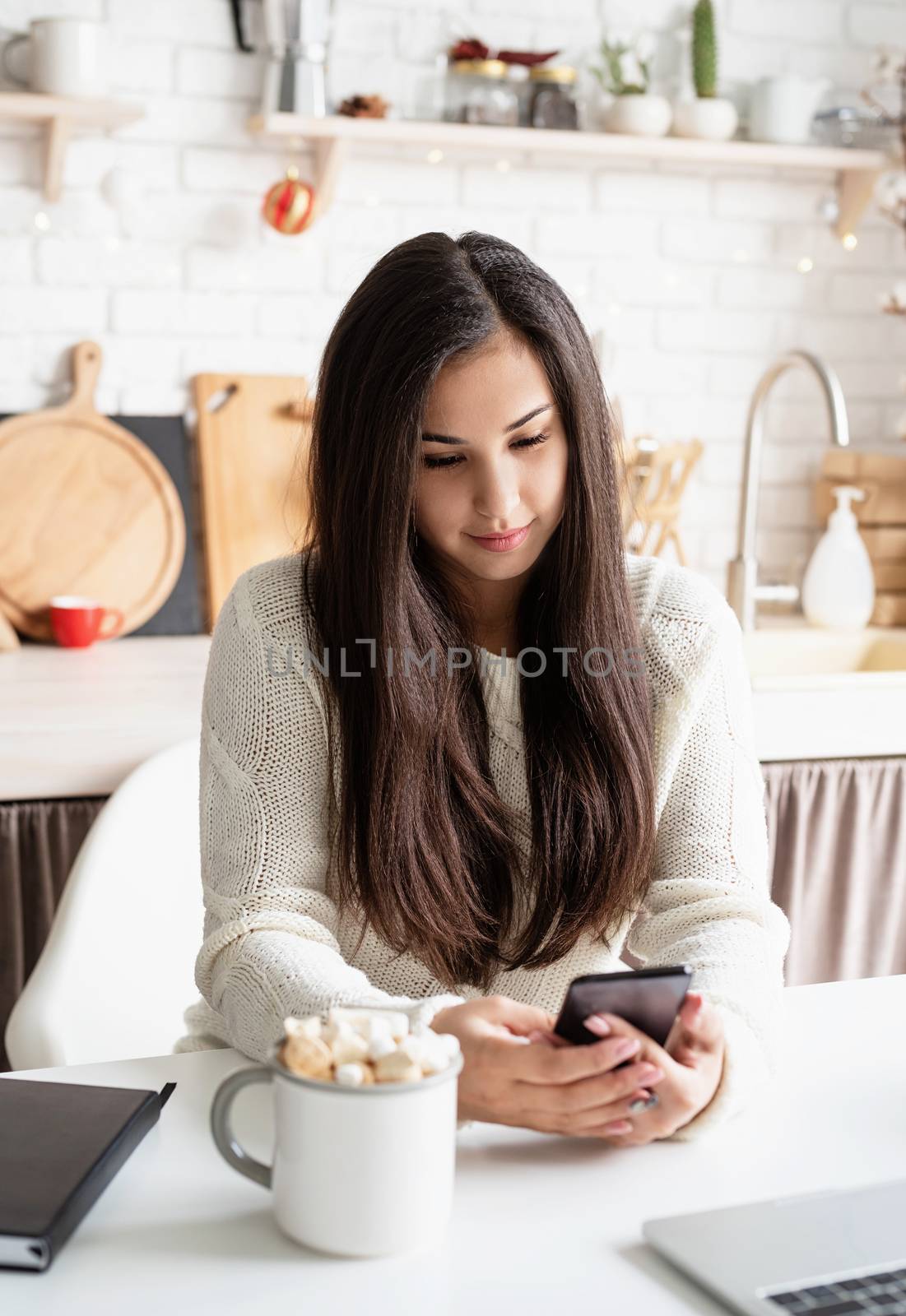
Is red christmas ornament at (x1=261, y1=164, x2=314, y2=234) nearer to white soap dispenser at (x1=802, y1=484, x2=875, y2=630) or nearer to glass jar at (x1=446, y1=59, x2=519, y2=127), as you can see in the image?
glass jar at (x1=446, y1=59, x2=519, y2=127)

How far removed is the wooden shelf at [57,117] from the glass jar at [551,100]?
70 centimetres

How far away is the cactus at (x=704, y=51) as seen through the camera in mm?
2607

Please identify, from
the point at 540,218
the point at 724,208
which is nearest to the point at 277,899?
the point at 540,218

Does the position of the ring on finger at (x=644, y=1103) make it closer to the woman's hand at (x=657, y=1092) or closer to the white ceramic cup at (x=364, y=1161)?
the woman's hand at (x=657, y=1092)

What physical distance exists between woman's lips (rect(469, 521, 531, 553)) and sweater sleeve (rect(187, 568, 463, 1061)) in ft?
0.65

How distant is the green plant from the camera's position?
8.51 feet

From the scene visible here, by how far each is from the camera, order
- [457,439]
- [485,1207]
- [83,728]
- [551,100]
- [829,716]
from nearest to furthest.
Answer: [485,1207] < [457,439] < [83,728] < [829,716] < [551,100]

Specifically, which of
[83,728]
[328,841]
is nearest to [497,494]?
[328,841]

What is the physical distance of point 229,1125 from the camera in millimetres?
748

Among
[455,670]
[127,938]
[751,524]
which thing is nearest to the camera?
[455,670]

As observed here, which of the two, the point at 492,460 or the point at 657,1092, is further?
the point at 492,460

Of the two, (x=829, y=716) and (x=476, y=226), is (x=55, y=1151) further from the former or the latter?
(x=476, y=226)

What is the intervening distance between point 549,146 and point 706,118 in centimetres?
30

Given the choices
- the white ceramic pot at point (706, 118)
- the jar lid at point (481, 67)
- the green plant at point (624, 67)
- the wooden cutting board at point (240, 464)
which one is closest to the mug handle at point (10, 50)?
the wooden cutting board at point (240, 464)
